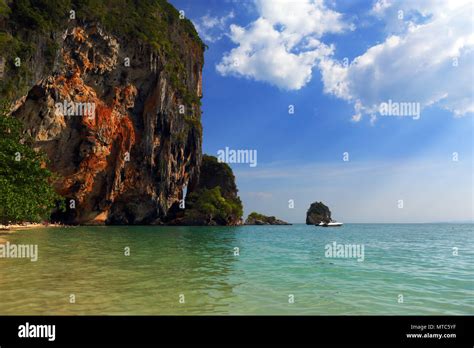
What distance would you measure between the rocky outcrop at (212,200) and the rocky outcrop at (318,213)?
6183 centimetres

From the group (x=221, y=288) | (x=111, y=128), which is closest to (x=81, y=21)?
(x=111, y=128)

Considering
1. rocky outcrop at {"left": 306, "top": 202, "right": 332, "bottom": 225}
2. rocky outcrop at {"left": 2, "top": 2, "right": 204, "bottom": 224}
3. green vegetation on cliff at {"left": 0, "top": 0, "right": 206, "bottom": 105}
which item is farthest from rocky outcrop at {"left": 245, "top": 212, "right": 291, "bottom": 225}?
green vegetation on cliff at {"left": 0, "top": 0, "right": 206, "bottom": 105}

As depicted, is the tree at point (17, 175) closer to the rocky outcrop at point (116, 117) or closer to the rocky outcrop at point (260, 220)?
the rocky outcrop at point (116, 117)

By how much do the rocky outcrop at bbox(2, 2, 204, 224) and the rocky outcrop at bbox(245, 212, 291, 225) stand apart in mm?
62020

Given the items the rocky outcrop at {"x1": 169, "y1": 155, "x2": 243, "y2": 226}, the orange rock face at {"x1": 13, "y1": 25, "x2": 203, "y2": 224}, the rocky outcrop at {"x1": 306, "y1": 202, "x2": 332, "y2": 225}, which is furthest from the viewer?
the rocky outcrop at {"x1": 306, "y1": 202, "x2": 332, "y2": 225}

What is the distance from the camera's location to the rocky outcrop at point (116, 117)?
56.1 m

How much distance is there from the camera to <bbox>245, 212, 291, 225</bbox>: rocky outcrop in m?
154

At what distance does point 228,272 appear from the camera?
1418cm

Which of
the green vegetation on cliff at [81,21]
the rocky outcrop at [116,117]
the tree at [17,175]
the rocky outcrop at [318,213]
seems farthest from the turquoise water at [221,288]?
the rocky outcrop at [318,213]

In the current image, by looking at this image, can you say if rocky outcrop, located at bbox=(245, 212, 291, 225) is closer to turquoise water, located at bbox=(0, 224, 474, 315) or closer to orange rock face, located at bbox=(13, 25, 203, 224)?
orange rock face, located at bbox=(13, 25, 203, 224)

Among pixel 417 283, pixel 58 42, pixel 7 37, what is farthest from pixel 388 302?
pixel 58 42

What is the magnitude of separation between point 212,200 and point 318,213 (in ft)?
274

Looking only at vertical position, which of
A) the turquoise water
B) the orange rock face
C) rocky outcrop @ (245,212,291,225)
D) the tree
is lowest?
rocky outcrop @ (245,212,291,225)

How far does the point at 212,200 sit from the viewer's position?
3947 inches
